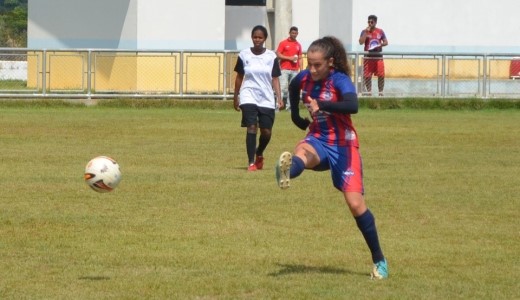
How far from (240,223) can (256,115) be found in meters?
5.32

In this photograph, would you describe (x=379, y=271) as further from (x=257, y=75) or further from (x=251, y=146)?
(x=257, y=75)

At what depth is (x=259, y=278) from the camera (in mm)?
8953

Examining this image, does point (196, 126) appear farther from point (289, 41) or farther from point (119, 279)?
point (119, 279)

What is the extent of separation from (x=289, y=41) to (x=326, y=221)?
17.5 metres

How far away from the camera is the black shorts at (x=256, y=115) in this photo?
17.0 metres

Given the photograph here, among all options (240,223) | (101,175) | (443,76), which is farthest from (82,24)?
(101,175)

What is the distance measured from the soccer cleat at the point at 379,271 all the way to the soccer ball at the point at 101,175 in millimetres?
2202

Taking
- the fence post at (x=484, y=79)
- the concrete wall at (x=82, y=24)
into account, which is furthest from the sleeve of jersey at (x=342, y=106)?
the concrete wall at (x=82, y=24)

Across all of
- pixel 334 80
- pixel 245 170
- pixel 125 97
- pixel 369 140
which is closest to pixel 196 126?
pixel 369 140

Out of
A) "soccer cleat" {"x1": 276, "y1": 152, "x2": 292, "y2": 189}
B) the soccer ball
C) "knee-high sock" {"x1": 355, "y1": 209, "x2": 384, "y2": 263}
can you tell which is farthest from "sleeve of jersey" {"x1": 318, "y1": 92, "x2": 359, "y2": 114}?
the soccer ball

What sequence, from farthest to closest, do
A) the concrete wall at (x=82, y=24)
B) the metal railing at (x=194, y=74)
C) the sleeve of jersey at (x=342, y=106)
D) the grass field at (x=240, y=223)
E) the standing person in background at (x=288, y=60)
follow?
1. the concrete wall at (x=82, y=24)
2. the metal railing at (x=194, y=74)
3. the standing person in background at (x=288, y=60)
4. the sleeve of jersey at (x=342, y=106)
5. the grass field at (x=240, y=223)

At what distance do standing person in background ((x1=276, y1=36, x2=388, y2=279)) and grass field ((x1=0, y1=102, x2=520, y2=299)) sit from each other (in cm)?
45

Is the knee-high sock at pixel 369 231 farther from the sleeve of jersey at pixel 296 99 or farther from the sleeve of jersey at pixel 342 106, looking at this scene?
the sleeve of jersey at pixel 296 99

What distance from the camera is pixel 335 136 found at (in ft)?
30.2
